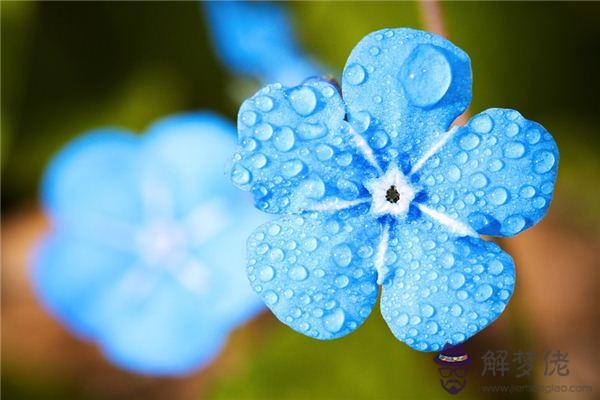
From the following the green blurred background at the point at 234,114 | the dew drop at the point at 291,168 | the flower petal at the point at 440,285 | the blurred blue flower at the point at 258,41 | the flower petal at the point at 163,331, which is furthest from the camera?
the blurred blue flower at the point at 258,41

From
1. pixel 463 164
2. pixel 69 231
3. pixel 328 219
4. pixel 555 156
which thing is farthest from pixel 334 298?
pixel 69 231

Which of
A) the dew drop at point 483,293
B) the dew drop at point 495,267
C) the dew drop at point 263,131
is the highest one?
the dew drop at point 263,131

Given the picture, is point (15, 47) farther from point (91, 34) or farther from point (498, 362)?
point (498, 362)

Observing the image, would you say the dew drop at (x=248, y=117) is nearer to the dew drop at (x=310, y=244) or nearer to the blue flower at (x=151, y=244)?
the dew drop at (x=310, y=244)

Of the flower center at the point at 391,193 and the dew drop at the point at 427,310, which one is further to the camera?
the flower center at the point at 391,193

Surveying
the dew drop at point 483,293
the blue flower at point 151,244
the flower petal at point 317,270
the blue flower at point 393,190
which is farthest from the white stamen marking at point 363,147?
the blue flower at point 151,244

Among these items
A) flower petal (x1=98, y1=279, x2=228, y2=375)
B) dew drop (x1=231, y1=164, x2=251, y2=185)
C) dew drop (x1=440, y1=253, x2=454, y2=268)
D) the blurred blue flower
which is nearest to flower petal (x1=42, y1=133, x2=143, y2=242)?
flower petal (x1=98, y1=279, x2=228, y2=375)

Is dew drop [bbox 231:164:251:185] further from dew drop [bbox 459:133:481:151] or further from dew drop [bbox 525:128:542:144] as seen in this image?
dew drop [bbox 525:128:542:144]
